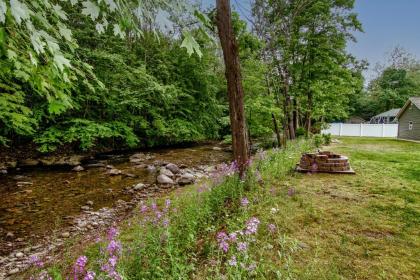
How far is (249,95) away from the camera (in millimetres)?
13219

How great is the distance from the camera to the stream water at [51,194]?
4.61 meters

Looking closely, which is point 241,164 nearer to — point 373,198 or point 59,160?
point 373,198

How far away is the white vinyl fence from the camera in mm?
24188

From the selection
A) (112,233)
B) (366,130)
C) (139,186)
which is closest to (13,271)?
(112,233)

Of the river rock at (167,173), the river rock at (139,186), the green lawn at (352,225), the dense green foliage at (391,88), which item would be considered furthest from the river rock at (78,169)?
the dense green foliage at (391,88)

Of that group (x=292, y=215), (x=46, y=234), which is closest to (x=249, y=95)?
(x=292, y=215)

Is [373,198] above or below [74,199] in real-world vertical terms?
above

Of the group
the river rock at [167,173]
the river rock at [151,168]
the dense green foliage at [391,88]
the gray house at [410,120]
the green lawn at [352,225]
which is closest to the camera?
the green lawn at [352,225]

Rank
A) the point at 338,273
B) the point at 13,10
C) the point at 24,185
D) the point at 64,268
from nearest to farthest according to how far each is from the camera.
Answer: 1. the point at 13,10
2. the point at 338,273
3. the point at 64,268
4. the point at 24,185

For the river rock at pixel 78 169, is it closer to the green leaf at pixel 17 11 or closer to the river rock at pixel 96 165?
the river rock at pixel 96 165

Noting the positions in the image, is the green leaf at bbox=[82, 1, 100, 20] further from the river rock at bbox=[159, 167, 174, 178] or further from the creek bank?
the river rock at bbox=[159, 167, 174, 178]

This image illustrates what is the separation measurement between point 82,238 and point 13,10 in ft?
12.6

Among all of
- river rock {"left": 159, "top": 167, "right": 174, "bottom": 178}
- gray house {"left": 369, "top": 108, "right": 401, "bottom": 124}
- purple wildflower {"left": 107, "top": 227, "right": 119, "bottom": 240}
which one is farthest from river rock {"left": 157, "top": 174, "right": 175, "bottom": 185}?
gray house {"left": 369, "top": 108, "right": 401, "bottom": 124}

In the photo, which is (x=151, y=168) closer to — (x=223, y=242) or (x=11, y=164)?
(x=11, y=164)
